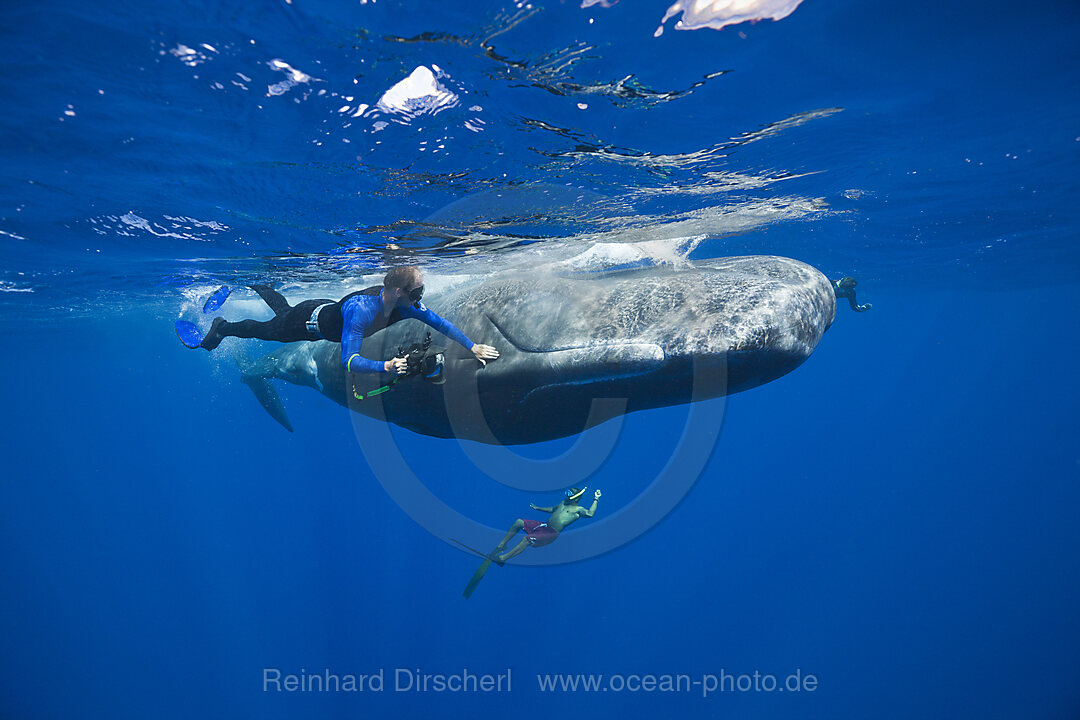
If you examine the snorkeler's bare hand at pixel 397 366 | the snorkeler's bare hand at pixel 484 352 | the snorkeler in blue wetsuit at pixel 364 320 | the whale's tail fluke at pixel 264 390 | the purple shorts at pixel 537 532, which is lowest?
the purple shorts at pixel 537 532

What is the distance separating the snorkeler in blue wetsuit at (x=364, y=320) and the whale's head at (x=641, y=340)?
0.47 meters

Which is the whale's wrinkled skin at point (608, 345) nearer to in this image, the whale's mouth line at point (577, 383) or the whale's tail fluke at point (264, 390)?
the whale's mouth line at point (577, 383)

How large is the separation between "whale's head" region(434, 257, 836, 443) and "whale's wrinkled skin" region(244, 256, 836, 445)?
0.04 ft

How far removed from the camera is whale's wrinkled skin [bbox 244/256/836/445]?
3.98 metres

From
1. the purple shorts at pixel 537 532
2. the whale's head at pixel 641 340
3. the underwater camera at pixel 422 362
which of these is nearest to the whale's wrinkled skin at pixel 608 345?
the whale's head at pixel 641 340

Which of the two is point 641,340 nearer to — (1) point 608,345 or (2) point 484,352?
(1) point 608,345

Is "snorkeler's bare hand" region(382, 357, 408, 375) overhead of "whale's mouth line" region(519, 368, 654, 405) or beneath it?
overhead

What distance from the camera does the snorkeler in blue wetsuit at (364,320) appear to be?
4.88 m

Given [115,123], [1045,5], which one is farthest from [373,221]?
[1045,5]

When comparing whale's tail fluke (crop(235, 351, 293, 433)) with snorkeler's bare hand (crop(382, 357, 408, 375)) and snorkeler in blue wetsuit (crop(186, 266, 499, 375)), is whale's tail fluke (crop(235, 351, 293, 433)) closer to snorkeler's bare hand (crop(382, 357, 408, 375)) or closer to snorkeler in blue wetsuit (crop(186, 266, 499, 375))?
snorkeler in blue wetsuit (crop(186, 266, 499, 375))

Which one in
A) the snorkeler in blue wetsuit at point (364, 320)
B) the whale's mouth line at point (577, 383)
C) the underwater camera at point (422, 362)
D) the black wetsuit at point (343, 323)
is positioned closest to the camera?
the whale's mouth line at point (577, 383)

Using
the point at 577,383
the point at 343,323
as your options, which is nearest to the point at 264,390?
the point at 343,323

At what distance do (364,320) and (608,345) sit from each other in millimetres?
3035

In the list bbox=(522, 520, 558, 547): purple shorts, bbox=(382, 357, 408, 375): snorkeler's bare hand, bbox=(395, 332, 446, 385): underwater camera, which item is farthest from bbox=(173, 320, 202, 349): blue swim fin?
bbox=(522, 520, 558, 547): purple shorts
